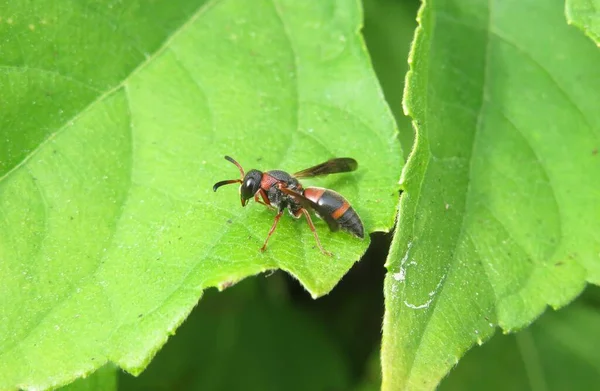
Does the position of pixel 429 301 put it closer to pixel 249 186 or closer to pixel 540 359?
pixel 249 186

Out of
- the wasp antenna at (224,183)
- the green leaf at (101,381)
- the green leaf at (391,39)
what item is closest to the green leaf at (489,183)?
the wasp antenna at (224,183)

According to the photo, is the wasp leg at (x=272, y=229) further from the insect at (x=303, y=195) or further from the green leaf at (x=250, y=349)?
the green leaf at (x=250, y=349)

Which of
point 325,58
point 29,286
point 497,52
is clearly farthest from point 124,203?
point 497,52

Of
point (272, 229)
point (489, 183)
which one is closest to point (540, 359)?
point (489, 183)

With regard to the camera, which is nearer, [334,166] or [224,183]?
[224,183]

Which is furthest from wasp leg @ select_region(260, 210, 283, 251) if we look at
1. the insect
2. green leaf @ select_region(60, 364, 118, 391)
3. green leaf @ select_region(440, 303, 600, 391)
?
green leaf @ select_region(440, 303, 600, 391)

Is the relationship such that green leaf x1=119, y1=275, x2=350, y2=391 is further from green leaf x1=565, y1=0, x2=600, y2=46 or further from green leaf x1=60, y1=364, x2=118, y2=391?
green leaf x1=565, y1=0, x2=600, y2=46
